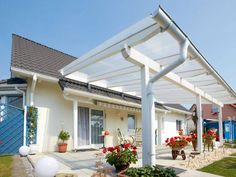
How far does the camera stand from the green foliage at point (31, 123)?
13164mm

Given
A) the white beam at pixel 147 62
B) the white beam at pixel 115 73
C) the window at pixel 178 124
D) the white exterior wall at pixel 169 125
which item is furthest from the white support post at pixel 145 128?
the window at pixel 178 124

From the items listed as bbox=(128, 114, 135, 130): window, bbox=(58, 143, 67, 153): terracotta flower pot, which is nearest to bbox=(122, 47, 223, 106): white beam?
bbox=(58, 143, 67, 153): terracotta flower pot

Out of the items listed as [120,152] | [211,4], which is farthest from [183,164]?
[211,4]

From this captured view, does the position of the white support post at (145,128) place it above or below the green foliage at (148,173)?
above

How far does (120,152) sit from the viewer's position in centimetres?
848

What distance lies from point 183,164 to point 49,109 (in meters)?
8.76

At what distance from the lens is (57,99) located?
1542 centimetres

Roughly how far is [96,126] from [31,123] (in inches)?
222

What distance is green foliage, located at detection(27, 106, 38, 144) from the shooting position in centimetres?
1316

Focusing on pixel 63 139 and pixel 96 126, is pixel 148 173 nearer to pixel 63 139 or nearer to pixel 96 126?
pixel 63 139

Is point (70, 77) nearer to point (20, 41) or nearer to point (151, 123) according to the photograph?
point (20, 41)

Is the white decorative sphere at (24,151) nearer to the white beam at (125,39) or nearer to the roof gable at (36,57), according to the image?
the roof gable at (36,57)

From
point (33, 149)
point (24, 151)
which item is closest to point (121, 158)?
point (24, 151)

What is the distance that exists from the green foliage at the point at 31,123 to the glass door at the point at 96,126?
4.87 meters
